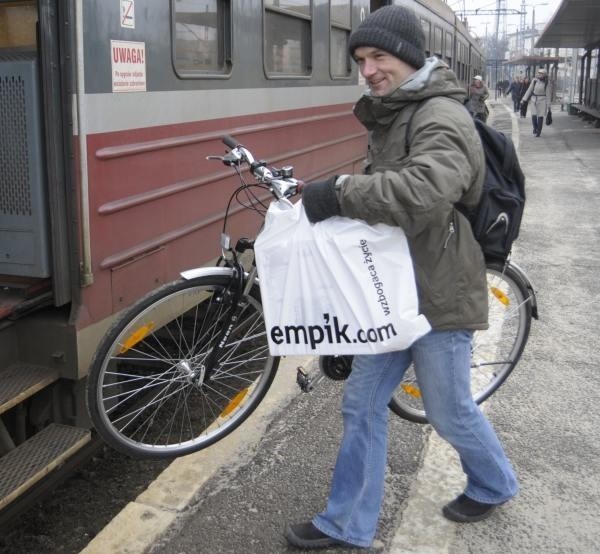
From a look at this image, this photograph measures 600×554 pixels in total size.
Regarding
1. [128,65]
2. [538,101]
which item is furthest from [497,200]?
[538,101]

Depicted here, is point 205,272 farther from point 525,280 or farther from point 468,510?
point 525,280

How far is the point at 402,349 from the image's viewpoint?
7.41ft

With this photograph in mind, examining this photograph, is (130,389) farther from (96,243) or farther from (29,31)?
(29,31)

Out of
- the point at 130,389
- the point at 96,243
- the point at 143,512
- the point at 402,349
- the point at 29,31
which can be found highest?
the point at 29,31

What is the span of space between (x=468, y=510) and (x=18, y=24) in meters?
2.56

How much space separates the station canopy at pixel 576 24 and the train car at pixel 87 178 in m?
14.5

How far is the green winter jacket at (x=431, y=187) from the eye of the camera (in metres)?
2.06

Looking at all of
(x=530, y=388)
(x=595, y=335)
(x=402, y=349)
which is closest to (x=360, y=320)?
(x=402, y=349)

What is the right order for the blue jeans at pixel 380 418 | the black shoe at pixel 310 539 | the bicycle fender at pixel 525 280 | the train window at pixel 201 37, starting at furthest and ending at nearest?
the train window at pixel 201 37
the bicycle fender at pixel 525 280
the black shoe at pixel 310 539
the blue jeans at pixel 380 418

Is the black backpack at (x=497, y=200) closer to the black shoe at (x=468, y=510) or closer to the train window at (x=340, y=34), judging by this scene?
the black shoe at (x=468, y=510)

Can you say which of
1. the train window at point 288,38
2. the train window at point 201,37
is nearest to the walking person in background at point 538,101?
the train window at point 288,38

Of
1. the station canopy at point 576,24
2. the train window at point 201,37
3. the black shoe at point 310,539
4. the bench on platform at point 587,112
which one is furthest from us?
the bench on platform at point 587,112

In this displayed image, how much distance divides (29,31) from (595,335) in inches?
137

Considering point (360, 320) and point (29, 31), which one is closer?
point (360, 320)
